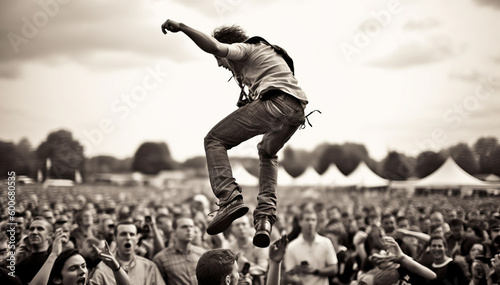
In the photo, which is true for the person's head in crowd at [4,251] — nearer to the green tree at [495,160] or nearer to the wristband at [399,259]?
the wristband at [399,259]

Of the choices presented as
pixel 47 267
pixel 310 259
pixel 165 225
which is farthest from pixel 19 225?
pixel 310 259

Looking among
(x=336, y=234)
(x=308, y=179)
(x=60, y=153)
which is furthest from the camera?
(x=308, y=179)

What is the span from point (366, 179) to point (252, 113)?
20867 mm

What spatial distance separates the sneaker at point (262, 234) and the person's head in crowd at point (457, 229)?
16.2 feet

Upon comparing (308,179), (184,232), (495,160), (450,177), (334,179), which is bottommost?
(184,232)

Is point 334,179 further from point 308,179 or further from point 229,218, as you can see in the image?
point 229,218

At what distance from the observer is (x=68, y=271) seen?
5.09 meters

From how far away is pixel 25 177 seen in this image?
45.2 feet

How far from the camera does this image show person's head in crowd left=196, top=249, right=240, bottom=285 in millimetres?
3878

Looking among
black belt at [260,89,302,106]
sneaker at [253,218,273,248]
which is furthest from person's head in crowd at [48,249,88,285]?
black belt at [260,89,302,106]

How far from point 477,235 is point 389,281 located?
315 cm

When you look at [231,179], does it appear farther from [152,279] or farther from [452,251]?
[452,251]

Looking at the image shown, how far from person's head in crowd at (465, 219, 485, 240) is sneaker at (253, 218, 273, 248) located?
495cm

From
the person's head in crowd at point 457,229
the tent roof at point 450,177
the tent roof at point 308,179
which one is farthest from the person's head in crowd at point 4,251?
the tent roof at point 308,179
